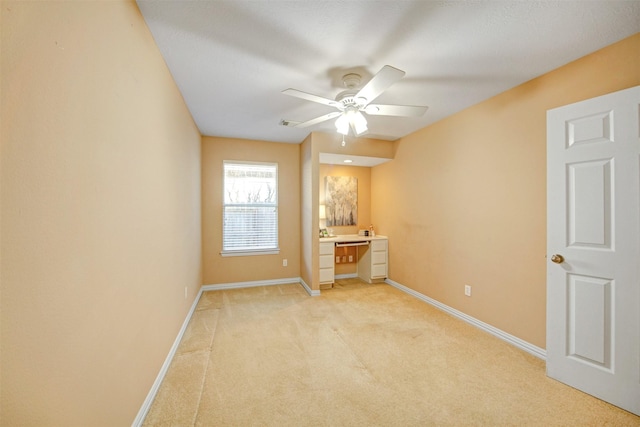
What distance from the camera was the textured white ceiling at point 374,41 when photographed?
5.07 ft

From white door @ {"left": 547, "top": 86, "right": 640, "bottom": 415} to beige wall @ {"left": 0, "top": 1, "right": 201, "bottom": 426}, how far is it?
2975mm

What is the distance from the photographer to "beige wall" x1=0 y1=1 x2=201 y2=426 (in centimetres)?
72

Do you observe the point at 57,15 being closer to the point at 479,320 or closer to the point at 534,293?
the point at 534,293

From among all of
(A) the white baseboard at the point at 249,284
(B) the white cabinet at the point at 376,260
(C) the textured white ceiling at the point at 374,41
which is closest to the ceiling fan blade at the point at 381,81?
(C) the textured white ceiling at the point at 374,41

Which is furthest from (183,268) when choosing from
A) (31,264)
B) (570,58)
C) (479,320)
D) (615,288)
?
(570,58)

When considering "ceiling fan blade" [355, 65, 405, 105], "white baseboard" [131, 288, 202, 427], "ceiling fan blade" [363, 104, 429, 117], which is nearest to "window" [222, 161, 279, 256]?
"white baseboard" [131, 288, 202, 427]

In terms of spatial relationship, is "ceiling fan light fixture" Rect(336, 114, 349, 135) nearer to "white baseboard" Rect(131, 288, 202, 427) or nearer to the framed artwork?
the framed artwork

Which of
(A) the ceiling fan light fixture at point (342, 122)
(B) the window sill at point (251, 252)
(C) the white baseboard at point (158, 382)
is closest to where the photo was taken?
(C) the white baseboard at point (158, 382)

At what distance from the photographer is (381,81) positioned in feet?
5.85

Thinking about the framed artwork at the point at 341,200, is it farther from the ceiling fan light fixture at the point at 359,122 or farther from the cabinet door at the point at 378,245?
the ceiling fan light fixture at the point at 359,122

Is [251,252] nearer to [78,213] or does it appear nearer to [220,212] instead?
[220,212]

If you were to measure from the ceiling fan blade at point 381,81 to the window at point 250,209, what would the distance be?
2.69 m

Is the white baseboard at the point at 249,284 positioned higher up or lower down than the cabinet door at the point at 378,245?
lower down

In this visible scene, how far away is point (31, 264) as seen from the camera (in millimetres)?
766
